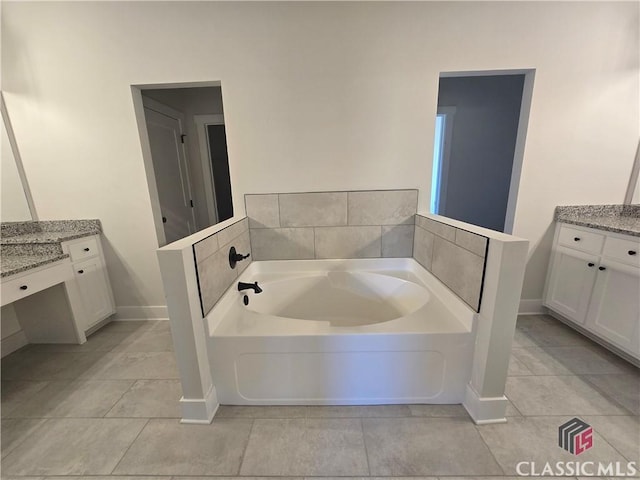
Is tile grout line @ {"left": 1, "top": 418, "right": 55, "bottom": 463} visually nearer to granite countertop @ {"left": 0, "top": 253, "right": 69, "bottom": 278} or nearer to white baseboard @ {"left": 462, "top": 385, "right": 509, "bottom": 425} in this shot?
granite countertop @ {"left": 0, "top": 253, "right": 69, "bottom": 278}

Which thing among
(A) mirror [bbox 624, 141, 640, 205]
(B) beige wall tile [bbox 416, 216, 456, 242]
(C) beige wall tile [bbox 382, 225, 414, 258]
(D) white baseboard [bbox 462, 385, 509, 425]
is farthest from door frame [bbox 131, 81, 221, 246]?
(A) mirror [bbox 624, 141, 640, 205]

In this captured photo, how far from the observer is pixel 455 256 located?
4.52ft

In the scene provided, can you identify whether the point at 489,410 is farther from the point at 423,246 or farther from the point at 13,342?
the point at 13,342

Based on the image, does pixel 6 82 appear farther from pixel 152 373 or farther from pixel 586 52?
pixel 586 52

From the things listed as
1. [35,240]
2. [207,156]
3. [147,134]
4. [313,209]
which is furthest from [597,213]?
[35,240]

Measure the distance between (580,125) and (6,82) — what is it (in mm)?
4363

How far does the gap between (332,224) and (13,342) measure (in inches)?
103

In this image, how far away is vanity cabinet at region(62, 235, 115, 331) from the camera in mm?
1917

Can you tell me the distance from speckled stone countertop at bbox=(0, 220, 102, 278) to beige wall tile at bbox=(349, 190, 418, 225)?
2.17m

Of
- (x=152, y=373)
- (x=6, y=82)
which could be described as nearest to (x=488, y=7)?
(x=152, y=373)

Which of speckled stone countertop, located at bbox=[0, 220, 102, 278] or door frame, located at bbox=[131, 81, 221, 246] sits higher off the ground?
door frame, located at bbox=[131, 81, 221, 246]

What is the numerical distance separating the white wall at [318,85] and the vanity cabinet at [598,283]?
0.23m

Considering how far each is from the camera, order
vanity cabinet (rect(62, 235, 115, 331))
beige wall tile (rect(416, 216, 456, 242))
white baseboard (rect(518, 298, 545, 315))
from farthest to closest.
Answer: white baseboard (rect(518, 298, 545, 315)), vanity cabinet (rect(62, 235, 115, 331)), beige wall tile (rect(416, 216, 456, 242))

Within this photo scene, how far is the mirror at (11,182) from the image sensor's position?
187 cm
